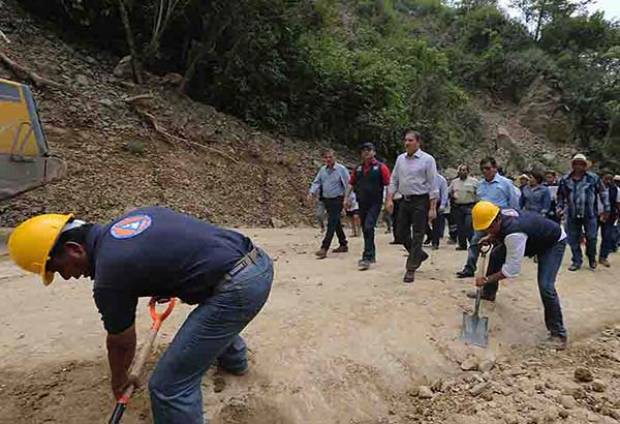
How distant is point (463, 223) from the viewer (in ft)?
29.9

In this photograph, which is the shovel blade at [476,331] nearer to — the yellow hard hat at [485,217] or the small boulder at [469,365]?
the small boulder at [469,365]

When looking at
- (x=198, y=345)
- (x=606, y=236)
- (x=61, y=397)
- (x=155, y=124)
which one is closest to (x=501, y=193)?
(x=606, y=236)

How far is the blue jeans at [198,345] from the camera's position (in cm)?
266

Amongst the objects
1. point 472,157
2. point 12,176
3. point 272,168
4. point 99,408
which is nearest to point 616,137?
point 472,157

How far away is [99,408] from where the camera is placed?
3.24 meters

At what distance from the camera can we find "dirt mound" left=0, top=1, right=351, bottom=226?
10.2m

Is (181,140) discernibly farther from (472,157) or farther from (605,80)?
(605,80)

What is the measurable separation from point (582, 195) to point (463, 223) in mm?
1895

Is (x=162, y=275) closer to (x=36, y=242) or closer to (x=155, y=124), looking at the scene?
(x=36, y=242)

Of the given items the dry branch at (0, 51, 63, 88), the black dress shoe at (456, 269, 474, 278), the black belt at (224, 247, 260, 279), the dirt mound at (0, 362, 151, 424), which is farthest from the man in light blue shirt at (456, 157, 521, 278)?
the dry branch at (0, 51, 63, 88)

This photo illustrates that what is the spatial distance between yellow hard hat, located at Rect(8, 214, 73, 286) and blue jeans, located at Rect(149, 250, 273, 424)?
0.73 metres

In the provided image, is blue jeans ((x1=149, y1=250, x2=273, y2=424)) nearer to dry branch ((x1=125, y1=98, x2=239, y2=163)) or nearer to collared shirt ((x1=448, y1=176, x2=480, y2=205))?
collared shirt ((x1=448, y1=176, x2=480, y2=205))

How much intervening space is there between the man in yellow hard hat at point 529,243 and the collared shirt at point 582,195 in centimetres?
324

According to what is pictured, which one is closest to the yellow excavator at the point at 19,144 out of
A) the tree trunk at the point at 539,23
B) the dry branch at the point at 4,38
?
the dry branch at the point at 4,38
